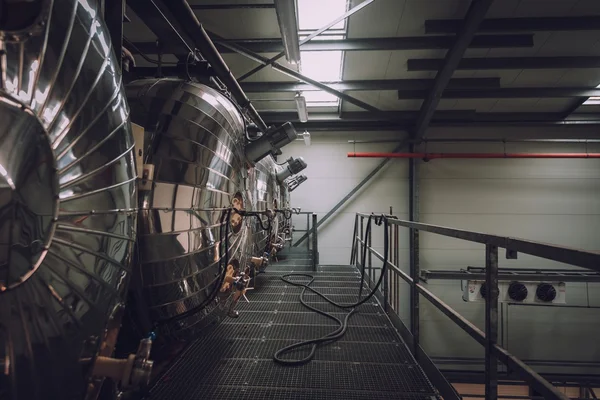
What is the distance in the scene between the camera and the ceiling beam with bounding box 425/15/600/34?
3.09m

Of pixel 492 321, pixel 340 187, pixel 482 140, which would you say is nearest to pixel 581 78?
pixel 482 140

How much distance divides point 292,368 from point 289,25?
209 cm

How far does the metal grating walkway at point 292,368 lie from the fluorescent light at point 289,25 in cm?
204

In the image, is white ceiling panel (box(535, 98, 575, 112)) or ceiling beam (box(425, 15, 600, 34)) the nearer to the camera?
ceiling beam (box(425, 15, 600, 34))

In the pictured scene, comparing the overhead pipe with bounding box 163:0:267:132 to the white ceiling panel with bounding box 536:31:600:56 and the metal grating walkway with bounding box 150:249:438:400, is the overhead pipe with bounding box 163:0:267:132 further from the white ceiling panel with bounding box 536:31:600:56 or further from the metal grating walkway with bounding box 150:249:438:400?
the white ceiling panel with bounding box 536:31:600:56

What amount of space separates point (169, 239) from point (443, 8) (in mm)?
3529

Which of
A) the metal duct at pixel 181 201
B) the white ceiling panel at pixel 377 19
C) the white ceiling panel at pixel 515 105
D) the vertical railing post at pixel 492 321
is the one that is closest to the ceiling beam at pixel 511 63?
the white ceiling panel at pixel 377 19

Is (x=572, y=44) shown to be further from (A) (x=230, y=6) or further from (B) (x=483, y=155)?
(A) (x=230, y=6)

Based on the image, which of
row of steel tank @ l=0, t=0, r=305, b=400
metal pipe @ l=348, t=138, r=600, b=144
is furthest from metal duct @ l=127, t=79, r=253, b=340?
metal pipe @ l=348, t=138, r=600, b=144

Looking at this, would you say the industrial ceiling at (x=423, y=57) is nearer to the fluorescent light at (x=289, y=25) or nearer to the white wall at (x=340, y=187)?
the white wall at (x=340, y=187)

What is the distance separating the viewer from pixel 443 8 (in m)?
3.06

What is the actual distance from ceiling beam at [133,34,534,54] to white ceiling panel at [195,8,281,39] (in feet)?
0.27

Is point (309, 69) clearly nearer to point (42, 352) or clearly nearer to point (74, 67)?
point (74, 67)

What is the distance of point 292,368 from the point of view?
60.3 inches
